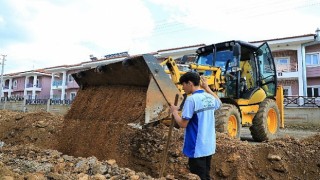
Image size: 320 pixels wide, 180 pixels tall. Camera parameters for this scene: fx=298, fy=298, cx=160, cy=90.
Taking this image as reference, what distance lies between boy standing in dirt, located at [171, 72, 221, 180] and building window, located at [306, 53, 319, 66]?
65.9 feet

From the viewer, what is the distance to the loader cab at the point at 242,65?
7.48m

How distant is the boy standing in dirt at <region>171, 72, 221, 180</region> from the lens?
10.2ft

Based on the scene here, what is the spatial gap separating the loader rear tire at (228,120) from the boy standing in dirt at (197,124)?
3.20m

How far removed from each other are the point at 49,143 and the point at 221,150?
12.8 ft

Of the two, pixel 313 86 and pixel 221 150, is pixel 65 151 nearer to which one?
pixel 221 150

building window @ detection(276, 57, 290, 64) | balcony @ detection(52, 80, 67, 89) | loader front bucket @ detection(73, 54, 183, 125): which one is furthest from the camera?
balcony @ detection(52, 80, 67, 89)

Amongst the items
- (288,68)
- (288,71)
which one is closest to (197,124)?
(288,71)

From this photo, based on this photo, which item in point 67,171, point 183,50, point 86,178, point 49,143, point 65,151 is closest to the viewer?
point 86,178

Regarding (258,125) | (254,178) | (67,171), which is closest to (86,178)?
(67,171)

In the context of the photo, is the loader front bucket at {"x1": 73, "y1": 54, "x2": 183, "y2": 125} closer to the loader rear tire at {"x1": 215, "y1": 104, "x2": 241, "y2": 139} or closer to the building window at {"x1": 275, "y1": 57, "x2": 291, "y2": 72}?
the loader rear tire at {"x1": 215, "y1": 104, "x2": 241, "y2": 139}

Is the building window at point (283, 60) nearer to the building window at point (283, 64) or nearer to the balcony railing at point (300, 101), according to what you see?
the building window at point (283, 64)

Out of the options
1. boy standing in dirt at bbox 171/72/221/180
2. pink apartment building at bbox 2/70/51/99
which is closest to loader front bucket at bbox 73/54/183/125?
boy standing in dirt at bbox 171/72/221/180

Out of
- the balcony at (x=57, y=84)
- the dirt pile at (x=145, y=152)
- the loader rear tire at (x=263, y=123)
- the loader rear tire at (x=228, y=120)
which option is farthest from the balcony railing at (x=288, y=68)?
the balcony at (x=57, y=84)

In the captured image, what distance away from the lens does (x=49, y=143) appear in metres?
6.71
